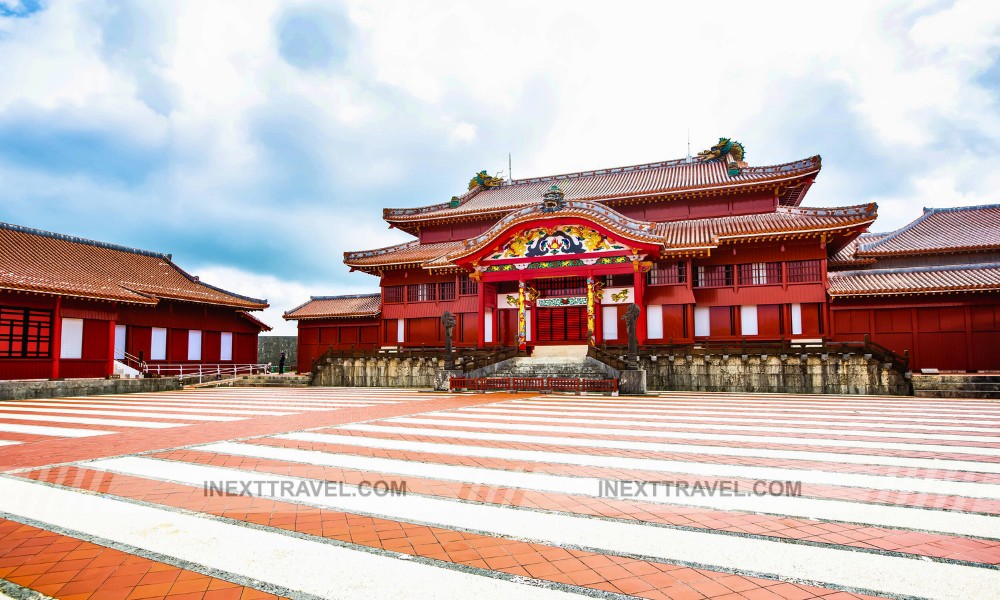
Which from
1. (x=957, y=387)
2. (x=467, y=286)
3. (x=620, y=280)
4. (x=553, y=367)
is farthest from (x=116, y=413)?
(x=957, y=387)

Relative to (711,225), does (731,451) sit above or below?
below

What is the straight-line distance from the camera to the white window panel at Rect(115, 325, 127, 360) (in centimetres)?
2627

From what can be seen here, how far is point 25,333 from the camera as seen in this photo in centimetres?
2134

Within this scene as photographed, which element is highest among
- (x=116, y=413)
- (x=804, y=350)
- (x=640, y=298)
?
(x=640, y=298)

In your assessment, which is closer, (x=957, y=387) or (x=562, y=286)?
(x=957, y=387)

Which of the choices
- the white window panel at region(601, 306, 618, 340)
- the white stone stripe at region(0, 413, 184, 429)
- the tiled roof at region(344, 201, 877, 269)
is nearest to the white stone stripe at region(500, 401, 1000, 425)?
the white stone stripe at region(0, 413, 184, 429)

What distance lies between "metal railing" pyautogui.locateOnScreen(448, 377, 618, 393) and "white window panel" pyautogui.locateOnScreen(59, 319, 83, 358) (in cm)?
1519

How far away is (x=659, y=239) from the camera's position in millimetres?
22500

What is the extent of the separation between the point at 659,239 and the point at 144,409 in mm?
17673

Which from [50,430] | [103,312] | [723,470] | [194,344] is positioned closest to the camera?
[723,470]

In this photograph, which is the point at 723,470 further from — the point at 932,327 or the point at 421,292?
the point at 421,292

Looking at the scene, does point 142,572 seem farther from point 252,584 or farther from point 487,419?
point 487,419

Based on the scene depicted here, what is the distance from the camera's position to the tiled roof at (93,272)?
2191 cm

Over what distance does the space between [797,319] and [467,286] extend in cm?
1455
